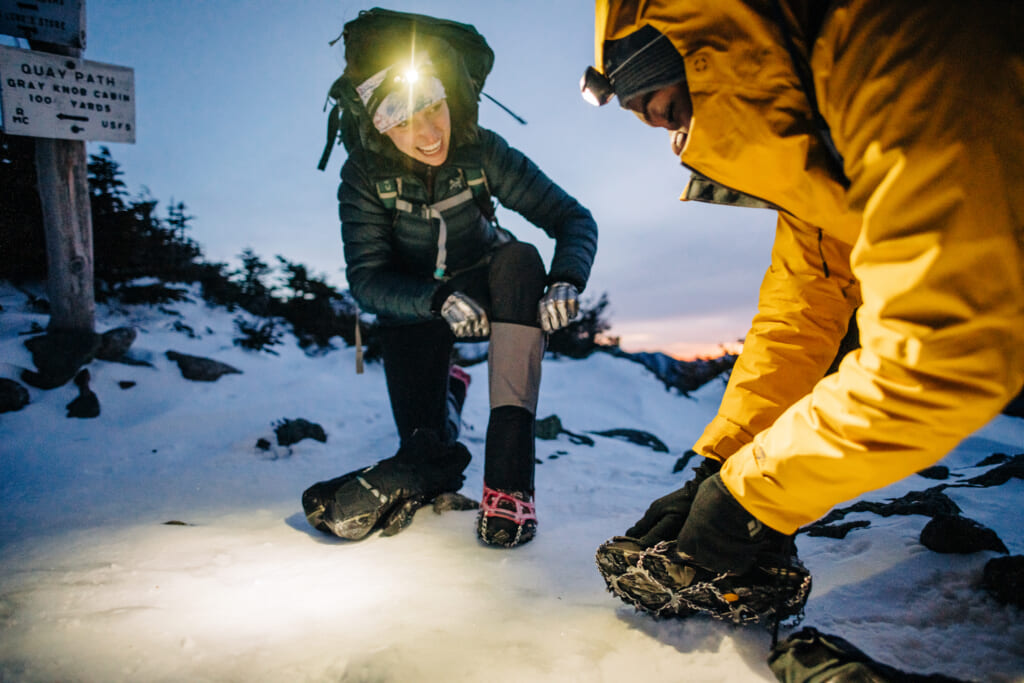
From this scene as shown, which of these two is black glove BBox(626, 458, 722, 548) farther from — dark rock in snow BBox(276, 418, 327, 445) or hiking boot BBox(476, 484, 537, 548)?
dark rock in snow BBox(276, 418, 327, 445)

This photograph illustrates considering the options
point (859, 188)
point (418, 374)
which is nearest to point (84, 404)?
point (418, 374)

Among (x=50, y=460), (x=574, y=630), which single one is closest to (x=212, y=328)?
(x=50, y=460)

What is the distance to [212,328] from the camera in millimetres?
5711

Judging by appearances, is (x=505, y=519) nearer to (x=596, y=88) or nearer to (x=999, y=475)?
(x=596, y=88)

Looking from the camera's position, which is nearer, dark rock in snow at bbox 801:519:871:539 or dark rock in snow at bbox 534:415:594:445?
dark rock in snow at bbox 801:519:871:539

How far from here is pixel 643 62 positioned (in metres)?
1.05

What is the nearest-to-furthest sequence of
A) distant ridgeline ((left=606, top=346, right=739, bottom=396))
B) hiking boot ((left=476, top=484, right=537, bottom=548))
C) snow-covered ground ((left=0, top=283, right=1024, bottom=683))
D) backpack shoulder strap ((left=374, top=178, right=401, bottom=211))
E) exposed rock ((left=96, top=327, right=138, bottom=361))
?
1. snow-covered ground ((left=0, top=283, right=1024, bottom=683))
2. hiking boot ((left=476, top=484, right=537, bottom=548))
3. backpack shoulder strap ((left=374, top=178, right=401, bottom=211))
4. exposed rock ((left=96, top=327, right=138, bottom=361))
5. distant ridgeline ((left=606, top=346, right=739, bottom=396))

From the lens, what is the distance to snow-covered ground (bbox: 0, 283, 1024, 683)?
3.31 ft

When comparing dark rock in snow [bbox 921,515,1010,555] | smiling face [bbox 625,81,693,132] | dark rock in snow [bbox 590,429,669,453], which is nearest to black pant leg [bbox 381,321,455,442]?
smiling face [bbox 625,81,693,132]

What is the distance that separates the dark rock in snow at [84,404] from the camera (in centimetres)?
319

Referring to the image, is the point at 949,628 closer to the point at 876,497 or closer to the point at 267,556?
the point at 876,497

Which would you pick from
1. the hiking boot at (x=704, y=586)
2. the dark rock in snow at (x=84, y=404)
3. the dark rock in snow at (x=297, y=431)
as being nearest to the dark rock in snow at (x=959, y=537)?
the hiking boot at (x=704, y=586)

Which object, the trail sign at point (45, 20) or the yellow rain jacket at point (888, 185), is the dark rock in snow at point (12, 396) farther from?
the yellow rain jacket at point (888, 185)

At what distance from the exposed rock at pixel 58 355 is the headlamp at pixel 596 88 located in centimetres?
416
